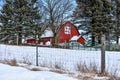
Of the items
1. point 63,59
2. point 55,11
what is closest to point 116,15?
point 55,11

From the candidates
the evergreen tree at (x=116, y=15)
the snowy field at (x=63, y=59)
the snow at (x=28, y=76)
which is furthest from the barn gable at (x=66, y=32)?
the snow at (x=28, y=76)

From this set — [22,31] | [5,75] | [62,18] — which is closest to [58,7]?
[62,18]

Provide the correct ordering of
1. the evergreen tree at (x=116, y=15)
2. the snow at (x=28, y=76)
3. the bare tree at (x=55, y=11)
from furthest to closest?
the bare tree at (x=55, y=11) → the evergreen tree at (x=116, y=15) → the snow at (x=28, y=76)

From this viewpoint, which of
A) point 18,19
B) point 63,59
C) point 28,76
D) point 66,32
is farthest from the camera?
point 66,32

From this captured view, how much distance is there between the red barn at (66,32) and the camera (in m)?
59.9

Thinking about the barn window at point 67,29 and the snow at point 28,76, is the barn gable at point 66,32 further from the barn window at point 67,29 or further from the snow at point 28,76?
the snow at point 28,76

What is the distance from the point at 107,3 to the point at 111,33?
18.6 ft

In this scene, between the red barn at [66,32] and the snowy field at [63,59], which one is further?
the red barn at [66,32]

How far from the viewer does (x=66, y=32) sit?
62188 millimetres

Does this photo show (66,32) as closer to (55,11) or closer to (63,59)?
(55,11)

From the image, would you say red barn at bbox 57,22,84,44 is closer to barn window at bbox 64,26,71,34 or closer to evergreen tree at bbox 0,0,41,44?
barn window at bbox 64,26,71,34

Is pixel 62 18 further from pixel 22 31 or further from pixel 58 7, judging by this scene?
pixel 22 31

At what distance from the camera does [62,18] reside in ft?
188

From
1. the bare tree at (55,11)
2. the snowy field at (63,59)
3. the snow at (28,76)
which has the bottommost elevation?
the snow at (28,76)
